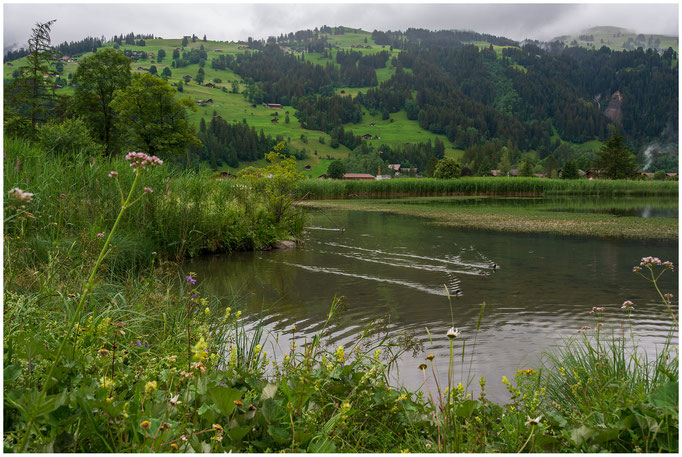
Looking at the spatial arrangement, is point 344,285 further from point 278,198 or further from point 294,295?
point 278,198

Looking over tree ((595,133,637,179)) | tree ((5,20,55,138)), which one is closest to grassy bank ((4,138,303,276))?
tree ((5,20,55,138))

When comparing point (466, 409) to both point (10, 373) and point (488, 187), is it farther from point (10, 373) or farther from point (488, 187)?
point (488, 187)

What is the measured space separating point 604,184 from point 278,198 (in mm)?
50389

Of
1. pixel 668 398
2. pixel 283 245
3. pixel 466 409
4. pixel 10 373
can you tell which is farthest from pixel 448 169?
pixel 10 373

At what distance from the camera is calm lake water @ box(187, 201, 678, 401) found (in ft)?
19.5

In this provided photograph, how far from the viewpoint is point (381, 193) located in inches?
1939

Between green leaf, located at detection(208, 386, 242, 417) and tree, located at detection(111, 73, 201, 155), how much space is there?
123 feet

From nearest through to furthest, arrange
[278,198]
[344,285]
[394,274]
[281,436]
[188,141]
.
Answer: [281,436] → [344,285] → [394,274] → [278,198] → [188,141]

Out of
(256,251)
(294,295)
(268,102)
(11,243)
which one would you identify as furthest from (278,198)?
(268,102)

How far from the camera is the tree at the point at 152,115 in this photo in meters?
36.9

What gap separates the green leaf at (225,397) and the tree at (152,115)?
37.6 m

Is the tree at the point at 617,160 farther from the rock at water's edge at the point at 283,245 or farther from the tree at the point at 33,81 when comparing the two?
the rock at water's edge at the point at 283,245

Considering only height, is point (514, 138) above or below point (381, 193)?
above

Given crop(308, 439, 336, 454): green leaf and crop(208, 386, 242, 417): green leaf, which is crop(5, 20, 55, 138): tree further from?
crop(308, 439, 336, 454): green leaf
